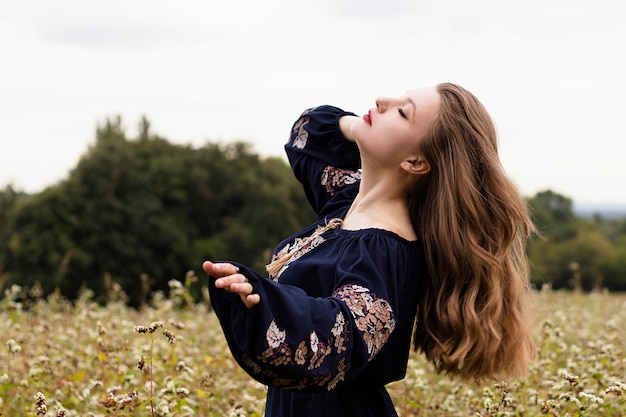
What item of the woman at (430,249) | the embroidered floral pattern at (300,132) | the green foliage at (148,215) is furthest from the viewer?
the green foliage at (148,215)

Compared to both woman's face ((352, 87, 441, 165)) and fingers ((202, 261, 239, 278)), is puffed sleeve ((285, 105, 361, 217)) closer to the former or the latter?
woman's face ((352, 87, 441, 165))

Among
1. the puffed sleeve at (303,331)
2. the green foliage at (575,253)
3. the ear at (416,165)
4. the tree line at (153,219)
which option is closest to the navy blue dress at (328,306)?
the puffed sleeve at (303,331)

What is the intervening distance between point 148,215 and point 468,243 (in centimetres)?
3690

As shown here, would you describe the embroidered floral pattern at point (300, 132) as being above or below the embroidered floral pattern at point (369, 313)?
above

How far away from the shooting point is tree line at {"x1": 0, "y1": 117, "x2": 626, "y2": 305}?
34.4 m

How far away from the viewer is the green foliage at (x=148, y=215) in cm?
3438

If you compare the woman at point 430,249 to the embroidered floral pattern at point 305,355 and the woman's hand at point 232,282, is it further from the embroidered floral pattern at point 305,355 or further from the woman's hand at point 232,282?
the woman's hand at point 232,282

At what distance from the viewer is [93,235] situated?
35.8 meters

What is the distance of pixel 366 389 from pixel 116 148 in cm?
3874

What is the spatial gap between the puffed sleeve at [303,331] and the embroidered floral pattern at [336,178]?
942 millimetres

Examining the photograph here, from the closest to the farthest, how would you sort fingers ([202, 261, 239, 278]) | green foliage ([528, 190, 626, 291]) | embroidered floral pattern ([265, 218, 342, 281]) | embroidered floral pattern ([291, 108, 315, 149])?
fingers ([202, 261, 239, 278]), embroidered floral pattern ([265, 218, 342, 281]), embroidered floral pattern ([291, 108, 315, 149]), green foliage ([528, 190, 626, 291])

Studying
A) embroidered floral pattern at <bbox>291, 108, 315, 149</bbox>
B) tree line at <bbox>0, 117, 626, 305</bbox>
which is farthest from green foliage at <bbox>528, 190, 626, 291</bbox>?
embroidered floral pattern at <bbox>291, 108, 315, 149</bbox>

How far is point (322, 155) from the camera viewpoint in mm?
3297

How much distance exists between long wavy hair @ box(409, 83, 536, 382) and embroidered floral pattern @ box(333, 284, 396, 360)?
36 cm
